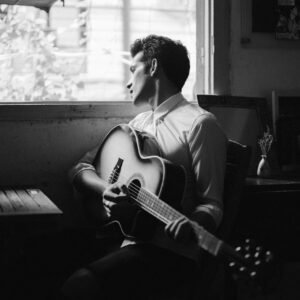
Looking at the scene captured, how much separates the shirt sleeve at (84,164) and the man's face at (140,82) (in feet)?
1.21

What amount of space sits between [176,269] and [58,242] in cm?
78

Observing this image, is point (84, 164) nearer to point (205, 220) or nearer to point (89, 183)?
point (89, 183)

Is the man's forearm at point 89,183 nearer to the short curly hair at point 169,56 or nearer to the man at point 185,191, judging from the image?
the man at point 185,191

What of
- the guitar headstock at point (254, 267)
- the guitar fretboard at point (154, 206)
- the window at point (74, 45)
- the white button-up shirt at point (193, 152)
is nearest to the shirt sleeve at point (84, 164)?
the white button-up shirt at point (193, 152)

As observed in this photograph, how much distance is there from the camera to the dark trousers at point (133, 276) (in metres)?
2.21

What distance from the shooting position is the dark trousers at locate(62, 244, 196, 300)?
221 cm

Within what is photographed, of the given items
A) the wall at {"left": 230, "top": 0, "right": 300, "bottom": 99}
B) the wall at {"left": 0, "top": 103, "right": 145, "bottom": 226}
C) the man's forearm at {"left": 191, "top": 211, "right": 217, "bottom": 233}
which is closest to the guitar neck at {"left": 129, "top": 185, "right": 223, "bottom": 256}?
the man's forearm at {"left": 191, "top": 211, "right": 217, "bottom": 233}

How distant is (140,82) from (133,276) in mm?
1046

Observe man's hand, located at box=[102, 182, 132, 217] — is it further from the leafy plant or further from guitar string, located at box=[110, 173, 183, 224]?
the leafy plant

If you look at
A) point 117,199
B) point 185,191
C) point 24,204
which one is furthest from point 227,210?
point 24,204

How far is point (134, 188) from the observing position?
2.44 metres

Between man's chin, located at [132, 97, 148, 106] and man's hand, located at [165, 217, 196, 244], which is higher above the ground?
man's chin, located at [132, 97, 148, 106]

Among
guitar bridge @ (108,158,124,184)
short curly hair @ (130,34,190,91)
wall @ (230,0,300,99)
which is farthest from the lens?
wall @ (230,0,300,99)

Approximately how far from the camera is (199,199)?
248 centimetres
